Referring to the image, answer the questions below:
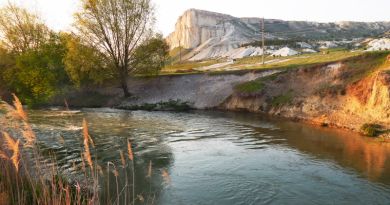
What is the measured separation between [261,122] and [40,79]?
99.4 ft

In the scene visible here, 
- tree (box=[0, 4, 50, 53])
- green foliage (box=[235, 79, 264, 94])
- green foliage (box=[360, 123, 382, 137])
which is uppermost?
tree (box=[0, 4, 50, 53])

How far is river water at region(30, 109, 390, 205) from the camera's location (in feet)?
49.9

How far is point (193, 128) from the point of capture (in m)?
32.5

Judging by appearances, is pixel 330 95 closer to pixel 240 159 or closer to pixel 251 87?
pixel 251 87

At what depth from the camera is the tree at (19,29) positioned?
55562 millimetres

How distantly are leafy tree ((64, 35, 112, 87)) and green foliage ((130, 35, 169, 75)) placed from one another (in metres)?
4.38

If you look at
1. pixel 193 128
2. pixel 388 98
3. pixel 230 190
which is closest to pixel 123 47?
pixel 193 128

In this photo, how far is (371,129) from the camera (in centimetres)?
2806

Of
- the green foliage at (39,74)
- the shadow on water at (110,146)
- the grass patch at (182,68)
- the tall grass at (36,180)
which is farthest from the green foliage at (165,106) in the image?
the tall grass at (36,180)

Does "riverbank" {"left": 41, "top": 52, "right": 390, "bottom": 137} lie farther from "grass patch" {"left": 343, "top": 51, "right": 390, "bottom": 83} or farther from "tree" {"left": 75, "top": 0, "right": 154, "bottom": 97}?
"tree" {"left": 75, "top": 0, "right": 154, "bottom": 97}

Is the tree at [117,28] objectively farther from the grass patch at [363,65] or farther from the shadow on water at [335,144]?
the grass patch at [363,65]

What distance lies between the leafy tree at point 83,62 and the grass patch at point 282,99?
24.2m

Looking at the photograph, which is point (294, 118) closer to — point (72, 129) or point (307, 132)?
point (307, 132)

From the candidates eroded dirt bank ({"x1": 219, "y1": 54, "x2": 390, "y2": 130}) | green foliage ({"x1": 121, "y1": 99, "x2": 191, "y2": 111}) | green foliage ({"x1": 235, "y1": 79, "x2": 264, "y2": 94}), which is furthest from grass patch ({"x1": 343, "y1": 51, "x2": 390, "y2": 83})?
green foliage ({"x1": 121, "y1": 99, "x2": 191, "y2": 111})
